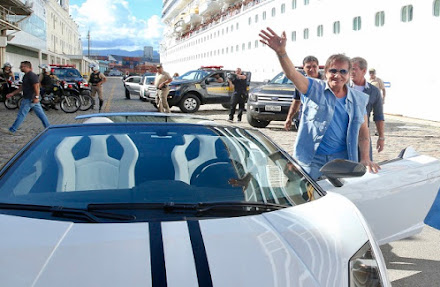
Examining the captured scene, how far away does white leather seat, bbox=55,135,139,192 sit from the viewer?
2.77m

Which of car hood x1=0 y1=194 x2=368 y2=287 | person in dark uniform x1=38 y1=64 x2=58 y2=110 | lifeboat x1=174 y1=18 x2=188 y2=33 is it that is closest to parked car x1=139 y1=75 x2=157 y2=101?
person in dark uniform x1=38 y1=64 x2=58 y2=110

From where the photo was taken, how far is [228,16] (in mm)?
53156

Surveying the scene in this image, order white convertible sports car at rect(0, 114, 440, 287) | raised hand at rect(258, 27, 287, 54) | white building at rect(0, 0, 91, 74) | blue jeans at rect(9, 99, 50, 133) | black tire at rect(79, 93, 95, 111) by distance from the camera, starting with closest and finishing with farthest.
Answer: white convertible sports car at rect(0, 114, 440, 287) < raised hand at rect(258, 27, 287, 54) < blue jeans at rect(9, 99, 50, 133) < black tire at rect(79, 93, 95, 111) < white building at rect(0, 0, 91, 74)

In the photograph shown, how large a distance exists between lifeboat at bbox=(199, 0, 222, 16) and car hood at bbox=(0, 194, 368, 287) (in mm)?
59627

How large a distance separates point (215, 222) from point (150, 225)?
27cm

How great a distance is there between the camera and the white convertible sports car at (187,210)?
193 centimetres

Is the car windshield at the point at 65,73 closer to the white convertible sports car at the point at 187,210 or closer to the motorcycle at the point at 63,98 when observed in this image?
the motorcycle at the point at 63,98

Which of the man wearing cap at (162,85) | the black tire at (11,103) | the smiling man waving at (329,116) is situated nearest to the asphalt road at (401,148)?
the black tire at (11,103)

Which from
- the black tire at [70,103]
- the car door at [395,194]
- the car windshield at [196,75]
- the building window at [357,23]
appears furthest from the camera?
the building window at [357,23]

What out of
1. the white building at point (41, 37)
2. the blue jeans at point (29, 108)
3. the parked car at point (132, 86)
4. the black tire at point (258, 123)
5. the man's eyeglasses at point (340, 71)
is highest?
the white building at point (41, 37)

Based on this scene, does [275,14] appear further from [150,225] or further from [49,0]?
[49,0]

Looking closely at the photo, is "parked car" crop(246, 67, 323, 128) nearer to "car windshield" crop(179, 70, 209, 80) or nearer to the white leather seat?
"car windshield" crop(179, 70, 209, 80)

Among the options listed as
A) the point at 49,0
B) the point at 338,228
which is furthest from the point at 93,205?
the point at 49,0

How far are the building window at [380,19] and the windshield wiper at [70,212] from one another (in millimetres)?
22298
